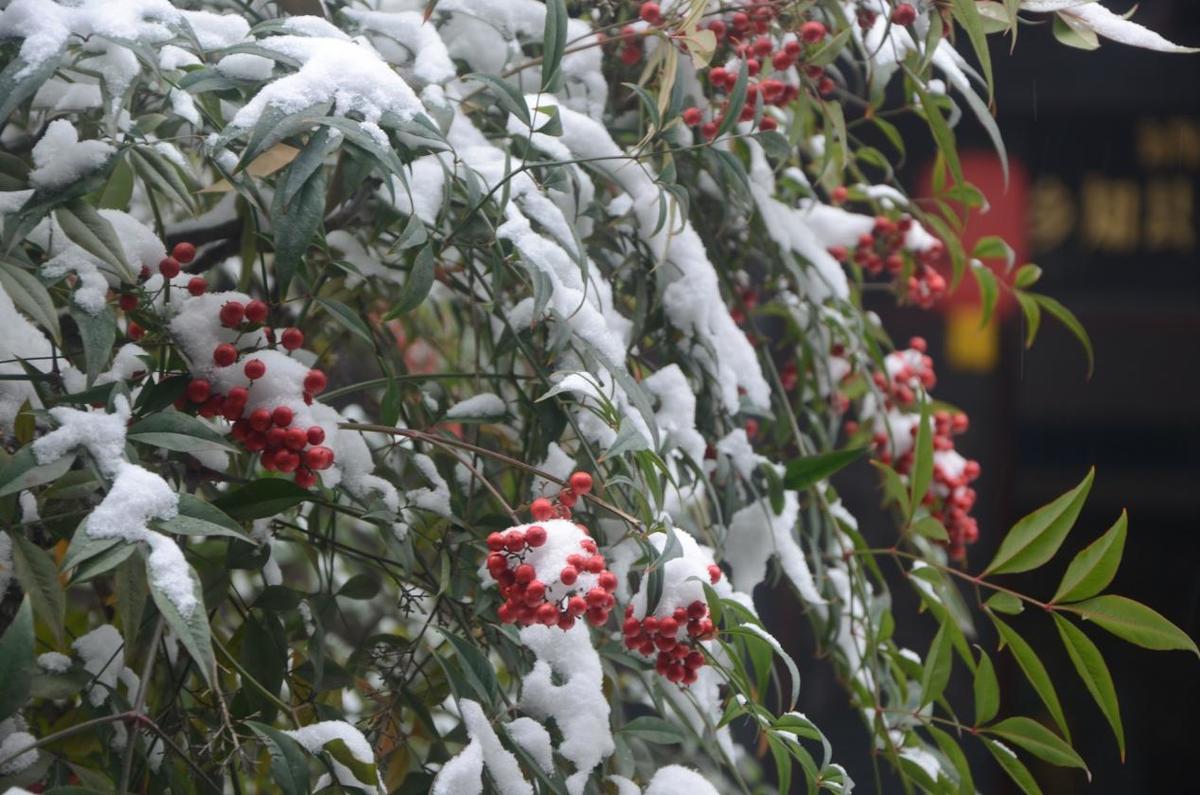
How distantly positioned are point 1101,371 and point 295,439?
247 cm

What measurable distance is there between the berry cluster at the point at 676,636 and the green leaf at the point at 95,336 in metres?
0.31

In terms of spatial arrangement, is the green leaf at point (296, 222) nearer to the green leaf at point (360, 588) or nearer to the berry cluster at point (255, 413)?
the berry cluster at point (255, 413)

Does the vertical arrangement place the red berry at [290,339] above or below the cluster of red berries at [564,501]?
above

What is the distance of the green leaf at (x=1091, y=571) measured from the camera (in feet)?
2.40

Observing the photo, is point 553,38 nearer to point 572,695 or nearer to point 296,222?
point 296,222

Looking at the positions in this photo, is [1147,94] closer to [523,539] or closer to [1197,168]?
[1197,168]

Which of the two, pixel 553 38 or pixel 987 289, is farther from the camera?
pixel 987 289

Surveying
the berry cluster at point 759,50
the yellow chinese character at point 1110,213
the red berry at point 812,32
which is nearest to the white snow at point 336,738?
the berry cluster at point 759,50

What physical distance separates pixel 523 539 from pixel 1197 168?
8.70 ft

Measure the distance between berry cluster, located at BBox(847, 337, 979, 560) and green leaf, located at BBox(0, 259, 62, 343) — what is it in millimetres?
761

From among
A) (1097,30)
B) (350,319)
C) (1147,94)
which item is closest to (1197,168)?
(1147,94)

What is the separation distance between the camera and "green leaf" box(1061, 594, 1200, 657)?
708 mm

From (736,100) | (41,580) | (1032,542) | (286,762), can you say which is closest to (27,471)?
(41,580)

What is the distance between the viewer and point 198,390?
2.16 feet
